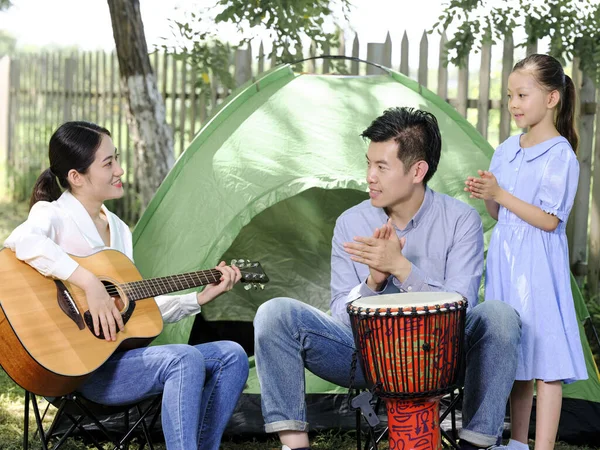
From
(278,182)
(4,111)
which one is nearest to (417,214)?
(278,182)

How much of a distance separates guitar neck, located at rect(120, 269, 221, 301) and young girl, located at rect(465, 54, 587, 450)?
40.2 inches

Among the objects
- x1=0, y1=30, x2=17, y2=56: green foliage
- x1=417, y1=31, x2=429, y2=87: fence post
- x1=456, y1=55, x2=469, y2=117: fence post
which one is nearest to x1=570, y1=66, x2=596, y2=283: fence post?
x1=456, y1=55, x2=469, y2=117: fence post

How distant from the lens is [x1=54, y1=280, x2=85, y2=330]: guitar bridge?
3.03 m

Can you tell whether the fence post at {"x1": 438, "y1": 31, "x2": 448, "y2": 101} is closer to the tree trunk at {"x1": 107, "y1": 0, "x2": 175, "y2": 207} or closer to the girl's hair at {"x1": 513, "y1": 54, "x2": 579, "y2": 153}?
the tree trunk at {"x1": 107, "y1": 0, "x2": 175, "y2": 207}

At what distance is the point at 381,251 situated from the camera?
9.37 feet

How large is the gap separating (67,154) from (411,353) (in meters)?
1.49

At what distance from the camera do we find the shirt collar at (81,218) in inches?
129

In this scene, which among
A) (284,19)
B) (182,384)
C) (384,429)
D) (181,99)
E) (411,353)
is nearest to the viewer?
(411,353)

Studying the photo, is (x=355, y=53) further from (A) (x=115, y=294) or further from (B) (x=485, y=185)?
(A) (x=115, y=294)

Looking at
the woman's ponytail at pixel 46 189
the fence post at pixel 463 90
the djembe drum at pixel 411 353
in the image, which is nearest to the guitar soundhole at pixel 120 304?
the woman's ponytail at pixel 46 189

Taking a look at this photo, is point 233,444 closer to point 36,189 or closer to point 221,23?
point 36,189

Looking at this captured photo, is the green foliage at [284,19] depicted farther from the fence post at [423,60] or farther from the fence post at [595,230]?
the fence post at [595,230]

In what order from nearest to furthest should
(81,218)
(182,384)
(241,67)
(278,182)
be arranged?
(182,384)
(81,218)
(278,182)
(241,67)

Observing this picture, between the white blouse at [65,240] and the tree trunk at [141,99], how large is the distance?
3.57 m
